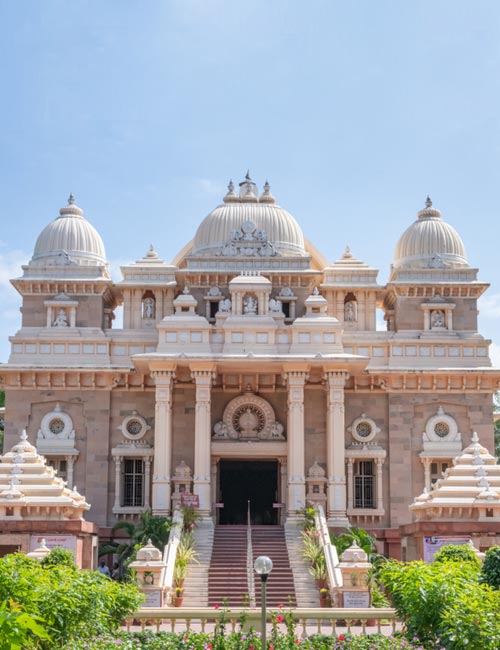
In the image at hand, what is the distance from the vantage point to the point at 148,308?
4228cm

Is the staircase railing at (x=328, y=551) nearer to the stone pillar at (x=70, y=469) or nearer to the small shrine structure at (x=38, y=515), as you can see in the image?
the small shrine structure at (x=38, y=515)

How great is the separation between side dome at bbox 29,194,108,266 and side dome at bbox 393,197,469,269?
12038mm

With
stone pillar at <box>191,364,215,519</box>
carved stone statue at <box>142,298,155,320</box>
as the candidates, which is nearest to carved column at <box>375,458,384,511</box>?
stone pillar at <box>191,364,215,519</box>

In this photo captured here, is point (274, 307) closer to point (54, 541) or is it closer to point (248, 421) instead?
point (248, 421)

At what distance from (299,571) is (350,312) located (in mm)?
13757

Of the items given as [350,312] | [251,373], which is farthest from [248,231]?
[251,373]

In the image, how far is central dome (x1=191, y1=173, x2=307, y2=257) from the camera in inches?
1633

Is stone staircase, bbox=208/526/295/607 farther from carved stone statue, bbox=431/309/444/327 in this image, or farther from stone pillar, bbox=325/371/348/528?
carved stone statue, bbox=431/309/444/327

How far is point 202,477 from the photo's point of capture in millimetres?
35969

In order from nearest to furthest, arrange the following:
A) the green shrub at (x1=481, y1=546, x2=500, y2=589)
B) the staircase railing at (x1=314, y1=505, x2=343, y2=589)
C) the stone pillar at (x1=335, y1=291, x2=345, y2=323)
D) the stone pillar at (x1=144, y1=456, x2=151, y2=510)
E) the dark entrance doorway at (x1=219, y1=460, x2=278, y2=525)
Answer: the green shrub at (x1=481, y1=546, x2=500, y2=589) < the staircase railing at (x1=314, y1=505, x2=343, y2=589) < the stone pillar at (x1=144, y1=456, x2=151, y2=510) < the dark entrance doorway at (x1=219, y1=460, x2=278, y2=525) < the stone pillar at (x1=335, y1=291, x2=345, y2=323)

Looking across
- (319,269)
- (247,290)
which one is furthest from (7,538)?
(319,269)

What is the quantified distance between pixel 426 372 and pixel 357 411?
2953 mm

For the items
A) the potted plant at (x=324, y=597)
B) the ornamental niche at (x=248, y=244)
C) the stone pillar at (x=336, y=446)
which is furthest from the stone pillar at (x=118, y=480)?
the potted plant at (x=324, y=597)

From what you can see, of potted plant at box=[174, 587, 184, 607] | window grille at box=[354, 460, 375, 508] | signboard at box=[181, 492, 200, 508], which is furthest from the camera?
window grille at box=[354, 460, 375, 508]
